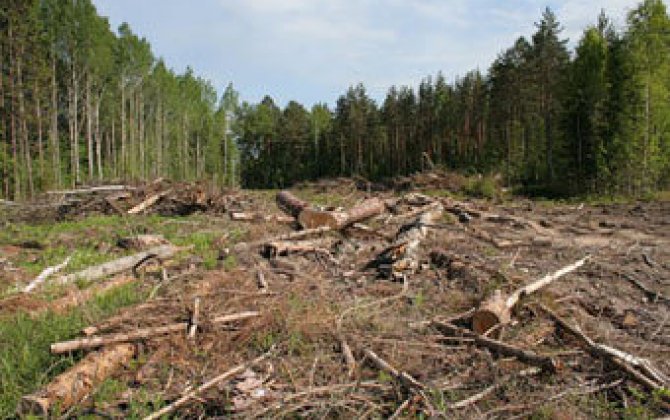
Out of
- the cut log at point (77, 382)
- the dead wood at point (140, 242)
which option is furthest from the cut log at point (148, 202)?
the cut log at point (77, 382)

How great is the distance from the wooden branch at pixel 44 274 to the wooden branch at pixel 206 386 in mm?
3900

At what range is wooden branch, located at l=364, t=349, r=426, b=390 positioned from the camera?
3533 millimetres

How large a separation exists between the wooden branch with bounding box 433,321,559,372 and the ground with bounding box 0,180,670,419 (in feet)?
0.19

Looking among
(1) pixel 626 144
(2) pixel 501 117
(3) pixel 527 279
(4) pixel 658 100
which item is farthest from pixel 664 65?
(3) pixel 527 279

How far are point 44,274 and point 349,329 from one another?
4.87m

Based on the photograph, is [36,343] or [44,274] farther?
[44,274]

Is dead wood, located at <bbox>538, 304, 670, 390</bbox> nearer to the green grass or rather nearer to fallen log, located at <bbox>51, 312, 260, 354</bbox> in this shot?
fallen log, located at <bbox>51, 312, 260, 354</bbox>

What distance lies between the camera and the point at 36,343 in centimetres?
438

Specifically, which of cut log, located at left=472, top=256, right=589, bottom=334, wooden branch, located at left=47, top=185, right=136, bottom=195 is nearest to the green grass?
cut log, located at left=472, top=256, right=589, bottom=334

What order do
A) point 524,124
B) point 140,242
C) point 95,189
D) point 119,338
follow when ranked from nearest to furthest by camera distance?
1. point 119,338
2. point 140,242
3. point 95,189
4. point 524,124

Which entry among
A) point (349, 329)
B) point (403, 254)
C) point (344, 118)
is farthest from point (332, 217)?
point (344, 118)

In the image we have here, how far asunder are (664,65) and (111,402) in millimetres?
28418

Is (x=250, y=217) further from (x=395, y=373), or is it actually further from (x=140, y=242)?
(x=395, y=373)

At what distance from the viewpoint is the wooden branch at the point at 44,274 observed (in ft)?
20.6
